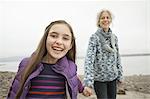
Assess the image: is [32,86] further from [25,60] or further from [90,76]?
[90,76]

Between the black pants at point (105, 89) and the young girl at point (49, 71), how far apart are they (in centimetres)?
125

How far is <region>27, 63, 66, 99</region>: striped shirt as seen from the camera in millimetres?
2148

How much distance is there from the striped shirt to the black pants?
1316 millimetres

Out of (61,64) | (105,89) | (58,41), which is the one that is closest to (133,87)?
(105,89)

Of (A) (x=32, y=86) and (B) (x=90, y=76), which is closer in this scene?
(A) (x=32, y=86)

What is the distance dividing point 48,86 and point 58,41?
0.30 m

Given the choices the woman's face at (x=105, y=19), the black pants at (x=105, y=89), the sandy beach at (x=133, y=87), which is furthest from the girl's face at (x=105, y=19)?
the sandy beach at (x=133, y=87)

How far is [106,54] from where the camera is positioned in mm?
3484

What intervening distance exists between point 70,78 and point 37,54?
0.27m

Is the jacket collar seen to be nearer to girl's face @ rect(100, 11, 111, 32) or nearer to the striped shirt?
the striped shirt

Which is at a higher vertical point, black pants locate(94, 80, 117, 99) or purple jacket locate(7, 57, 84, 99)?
purple jacket locate(7, 57, 84, 99)

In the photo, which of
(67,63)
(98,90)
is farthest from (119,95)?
(67,63)

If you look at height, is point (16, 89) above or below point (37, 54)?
below

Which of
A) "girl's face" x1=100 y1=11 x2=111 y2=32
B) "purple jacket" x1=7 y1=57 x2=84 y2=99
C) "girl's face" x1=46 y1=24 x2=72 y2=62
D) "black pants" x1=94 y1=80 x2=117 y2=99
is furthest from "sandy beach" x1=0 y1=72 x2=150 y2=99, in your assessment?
"girl's face" x1=46 y1=24 x2=72 y2=62
